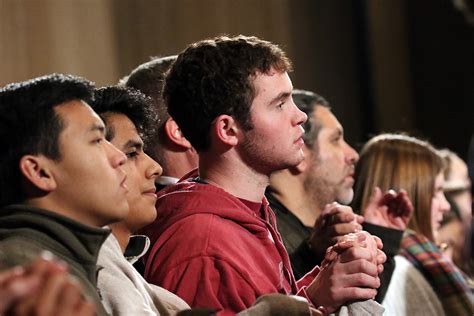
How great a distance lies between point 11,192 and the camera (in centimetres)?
198

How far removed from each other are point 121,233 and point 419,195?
1.80 m

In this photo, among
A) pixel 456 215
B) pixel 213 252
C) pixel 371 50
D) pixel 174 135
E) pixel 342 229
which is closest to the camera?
pixel 213 252

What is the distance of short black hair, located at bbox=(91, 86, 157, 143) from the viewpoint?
2494mm

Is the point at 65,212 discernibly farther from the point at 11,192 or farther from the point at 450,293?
the point at 450,293

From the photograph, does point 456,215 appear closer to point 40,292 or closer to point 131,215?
point 131,215

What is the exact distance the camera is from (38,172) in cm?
197

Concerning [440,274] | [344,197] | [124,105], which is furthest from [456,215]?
[124,105]

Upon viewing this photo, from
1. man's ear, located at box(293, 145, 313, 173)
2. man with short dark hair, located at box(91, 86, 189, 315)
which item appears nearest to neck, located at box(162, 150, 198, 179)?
man with short dark hair, located at box(91, 86, 189, 315)

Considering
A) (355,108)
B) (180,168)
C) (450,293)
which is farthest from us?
(355,108)

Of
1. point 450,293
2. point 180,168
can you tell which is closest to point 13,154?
point 180,168

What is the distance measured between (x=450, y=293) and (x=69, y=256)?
2106mm

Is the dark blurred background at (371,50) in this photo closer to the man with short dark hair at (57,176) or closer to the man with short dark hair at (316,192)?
the man with short dark hair at (316,192)

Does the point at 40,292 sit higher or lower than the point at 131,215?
higher

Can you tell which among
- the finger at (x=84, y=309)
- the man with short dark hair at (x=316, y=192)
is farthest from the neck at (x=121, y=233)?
the man with short dark hair at (x=316, y=192)
